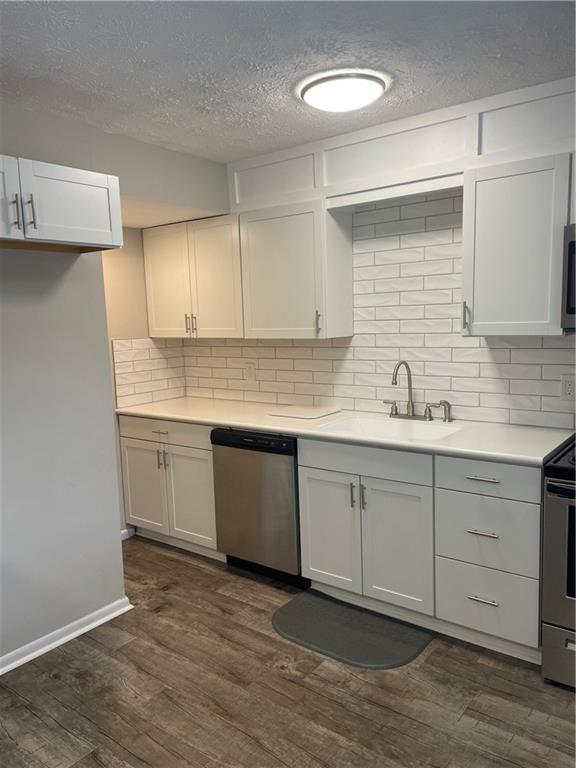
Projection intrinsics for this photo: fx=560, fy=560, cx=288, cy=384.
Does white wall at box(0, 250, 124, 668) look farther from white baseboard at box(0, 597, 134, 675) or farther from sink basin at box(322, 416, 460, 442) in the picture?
sink basin at box(322, 416, 460, 442)

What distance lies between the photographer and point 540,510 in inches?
88.3

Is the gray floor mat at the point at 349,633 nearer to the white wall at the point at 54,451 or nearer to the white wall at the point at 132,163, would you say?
the white wall at the point at 54,451

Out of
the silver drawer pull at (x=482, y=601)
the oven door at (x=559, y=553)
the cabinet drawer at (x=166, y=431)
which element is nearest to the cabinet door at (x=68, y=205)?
the cabinet drawer at (x=166, y=431)

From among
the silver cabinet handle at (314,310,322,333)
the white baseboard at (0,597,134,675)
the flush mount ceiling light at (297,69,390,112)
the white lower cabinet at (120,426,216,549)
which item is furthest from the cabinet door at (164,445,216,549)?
the flush mount ceiling light at (297,69,390,112)

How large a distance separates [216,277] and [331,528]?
69.5 inches

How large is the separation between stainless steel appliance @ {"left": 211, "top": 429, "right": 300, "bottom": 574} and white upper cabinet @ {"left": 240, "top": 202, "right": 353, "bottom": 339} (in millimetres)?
701

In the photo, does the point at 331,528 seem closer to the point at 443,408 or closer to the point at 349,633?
the point at 349,633

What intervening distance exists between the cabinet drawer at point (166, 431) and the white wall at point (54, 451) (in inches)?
24.7

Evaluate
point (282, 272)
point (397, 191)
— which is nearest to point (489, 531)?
point (397, 191)

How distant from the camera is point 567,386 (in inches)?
105

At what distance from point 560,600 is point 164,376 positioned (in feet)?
9.84

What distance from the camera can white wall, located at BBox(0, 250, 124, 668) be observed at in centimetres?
249

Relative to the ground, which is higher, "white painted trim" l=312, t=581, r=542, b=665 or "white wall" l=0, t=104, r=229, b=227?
"white wall" l=0, t=104, r=229, b=227

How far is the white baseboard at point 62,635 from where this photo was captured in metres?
2.52
